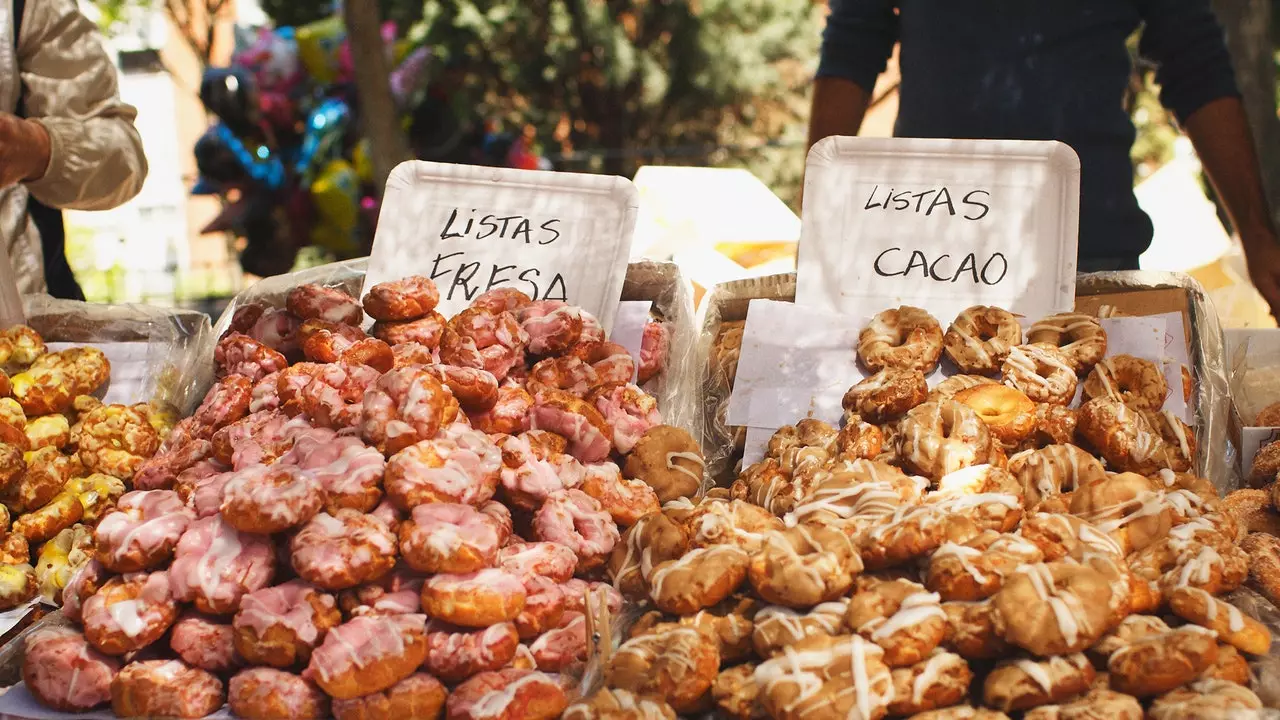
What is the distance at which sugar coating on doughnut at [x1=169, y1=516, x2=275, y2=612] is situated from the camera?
117 cm

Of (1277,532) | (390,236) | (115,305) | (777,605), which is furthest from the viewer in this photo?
(115,305)

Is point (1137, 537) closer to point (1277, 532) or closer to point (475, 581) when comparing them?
point (1277, 532)

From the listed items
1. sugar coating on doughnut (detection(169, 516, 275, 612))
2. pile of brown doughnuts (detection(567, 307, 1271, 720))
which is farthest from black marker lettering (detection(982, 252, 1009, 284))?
sugar coating on doughnut (detection(169, 516, 275, 612))

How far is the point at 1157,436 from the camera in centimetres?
144

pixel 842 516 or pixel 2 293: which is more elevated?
pixel 2 293

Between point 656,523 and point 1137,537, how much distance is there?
55 cm

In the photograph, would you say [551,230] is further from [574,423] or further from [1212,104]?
[1212,104]

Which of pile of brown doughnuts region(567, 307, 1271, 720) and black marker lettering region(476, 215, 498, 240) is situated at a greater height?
black marker lettering region(476, 215, 498, 240)

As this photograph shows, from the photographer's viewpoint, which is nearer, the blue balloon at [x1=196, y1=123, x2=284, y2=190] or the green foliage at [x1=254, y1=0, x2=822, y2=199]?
the blue balloon at [x1=196, y1=123, x2=284, y2=190]

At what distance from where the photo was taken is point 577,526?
133 centimetres

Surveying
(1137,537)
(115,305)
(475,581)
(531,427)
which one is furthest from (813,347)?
(115,305)

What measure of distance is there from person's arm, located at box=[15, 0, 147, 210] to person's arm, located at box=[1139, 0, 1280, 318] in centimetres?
235

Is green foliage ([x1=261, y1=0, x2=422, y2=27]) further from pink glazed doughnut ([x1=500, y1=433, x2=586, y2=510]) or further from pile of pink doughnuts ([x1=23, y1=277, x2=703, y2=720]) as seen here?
pink glazed doughnut ([x1=500, y1=433, x2=586, y2=510])

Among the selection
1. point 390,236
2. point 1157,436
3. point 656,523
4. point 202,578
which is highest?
point 390,236
